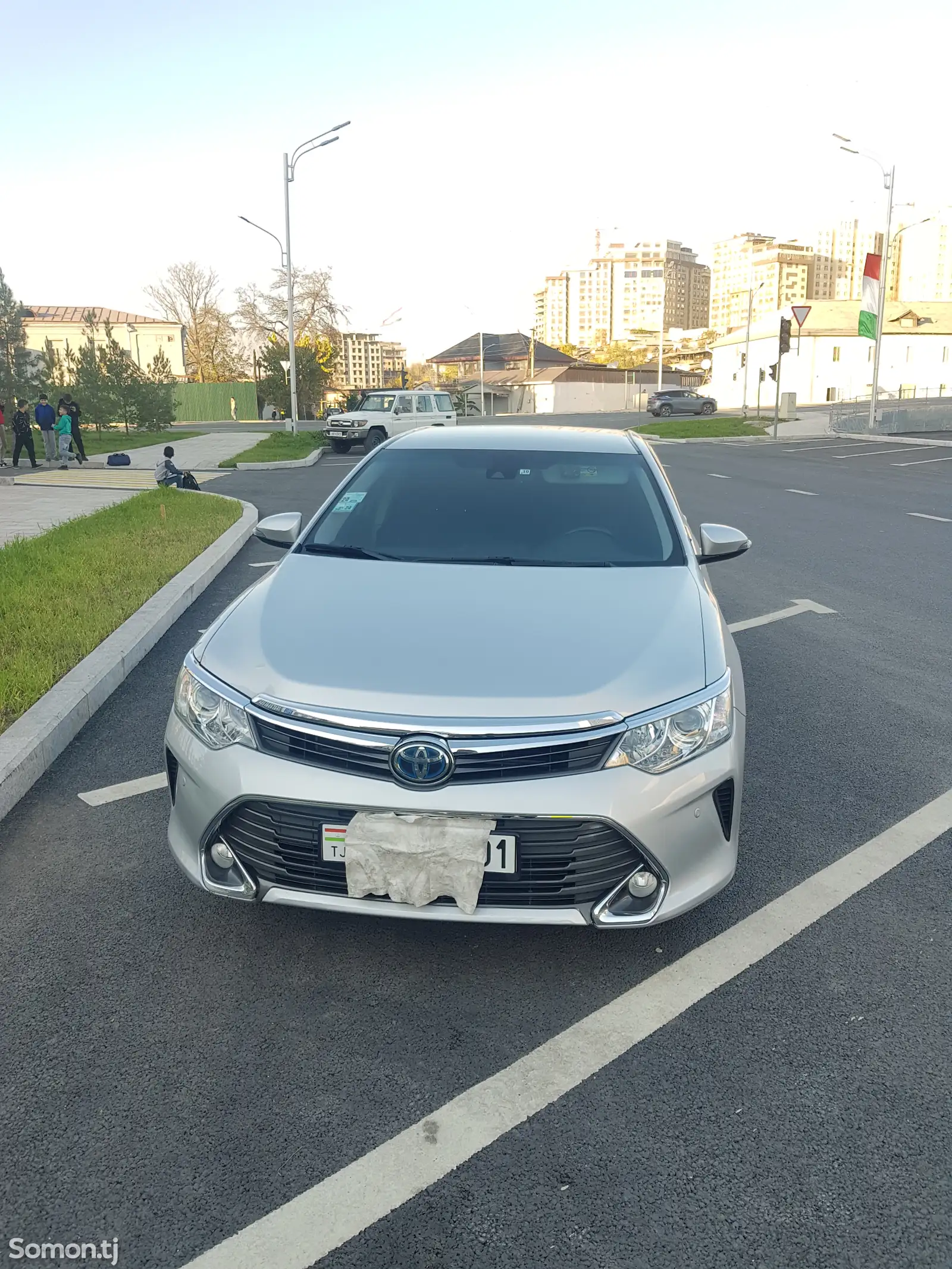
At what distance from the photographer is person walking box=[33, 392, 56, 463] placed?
24.2 meters

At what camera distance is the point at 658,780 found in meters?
2.88

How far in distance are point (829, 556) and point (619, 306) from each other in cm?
19002

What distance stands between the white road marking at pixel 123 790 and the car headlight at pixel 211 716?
1358mm

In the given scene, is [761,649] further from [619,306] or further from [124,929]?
[619,306]

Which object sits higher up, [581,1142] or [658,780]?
[658,780]

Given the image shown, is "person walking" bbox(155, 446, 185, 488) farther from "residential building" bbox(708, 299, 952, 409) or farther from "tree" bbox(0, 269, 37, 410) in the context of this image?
"residential building" bbox(708, 299, 952, 409)

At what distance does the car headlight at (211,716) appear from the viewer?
300cm

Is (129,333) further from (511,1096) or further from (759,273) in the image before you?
(759,273)

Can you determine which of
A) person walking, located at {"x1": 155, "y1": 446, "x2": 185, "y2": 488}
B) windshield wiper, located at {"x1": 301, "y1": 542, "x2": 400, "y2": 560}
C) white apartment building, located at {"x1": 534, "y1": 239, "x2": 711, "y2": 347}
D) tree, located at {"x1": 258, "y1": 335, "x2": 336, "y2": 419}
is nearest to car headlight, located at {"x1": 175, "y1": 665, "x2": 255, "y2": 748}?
windshield wiper, located at {"x1": 301, "y1": 542, "x2": 400, "y2": 560}

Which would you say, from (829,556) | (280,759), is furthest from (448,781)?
(829,556)

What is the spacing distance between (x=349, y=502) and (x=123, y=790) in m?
1.60

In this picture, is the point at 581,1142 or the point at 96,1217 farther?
the point at 581,1142

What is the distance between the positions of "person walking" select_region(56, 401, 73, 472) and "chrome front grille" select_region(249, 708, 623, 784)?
74.8ft

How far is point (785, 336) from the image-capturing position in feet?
125
